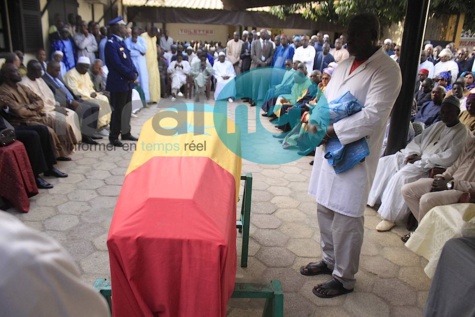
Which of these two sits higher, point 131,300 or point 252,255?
point 131,300

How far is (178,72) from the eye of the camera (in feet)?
36.0

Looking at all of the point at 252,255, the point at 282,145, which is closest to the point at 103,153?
the point at 282,145

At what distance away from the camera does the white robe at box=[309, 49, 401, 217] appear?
2482 mm

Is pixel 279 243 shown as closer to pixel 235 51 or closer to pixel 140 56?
pixel 140 56

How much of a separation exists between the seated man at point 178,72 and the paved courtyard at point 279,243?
230 inches

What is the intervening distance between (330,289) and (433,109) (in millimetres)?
3418

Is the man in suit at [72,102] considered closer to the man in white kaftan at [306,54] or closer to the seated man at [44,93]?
the seated man at [44,93]

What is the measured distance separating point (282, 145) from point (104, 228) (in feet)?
13.3

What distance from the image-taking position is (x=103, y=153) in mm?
6172

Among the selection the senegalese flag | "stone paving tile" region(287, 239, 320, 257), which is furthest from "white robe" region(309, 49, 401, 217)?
the senegalese flag

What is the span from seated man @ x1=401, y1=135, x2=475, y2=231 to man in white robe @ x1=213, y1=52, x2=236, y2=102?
821cm

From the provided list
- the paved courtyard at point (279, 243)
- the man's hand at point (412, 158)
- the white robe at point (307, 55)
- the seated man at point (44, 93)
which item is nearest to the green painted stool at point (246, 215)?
the paved courtyard at point (279, 243)

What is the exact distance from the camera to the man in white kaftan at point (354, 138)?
249cm

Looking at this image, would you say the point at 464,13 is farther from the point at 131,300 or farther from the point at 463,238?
the point at 131,300
